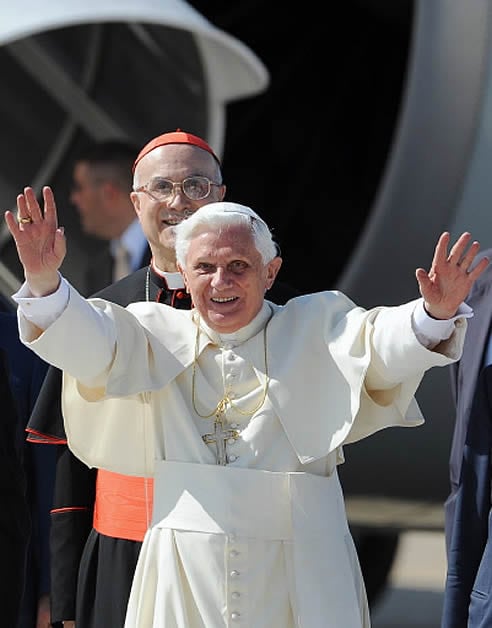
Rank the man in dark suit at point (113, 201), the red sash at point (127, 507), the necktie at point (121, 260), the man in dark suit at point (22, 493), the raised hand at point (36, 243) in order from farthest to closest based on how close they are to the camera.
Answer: the necktie at point (121, 260), the man in dark suit at point (113, 201), the man in dark suit at point (22, 493), the red sash at point (127, 507), the raised hand at point (36, 243)

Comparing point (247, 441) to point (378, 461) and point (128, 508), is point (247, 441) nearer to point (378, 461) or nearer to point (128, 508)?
point (128, 508)

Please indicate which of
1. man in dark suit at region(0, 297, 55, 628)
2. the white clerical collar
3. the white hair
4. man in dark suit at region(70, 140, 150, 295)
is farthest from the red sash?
man in dark suit at region(70, 140, 150, 295)

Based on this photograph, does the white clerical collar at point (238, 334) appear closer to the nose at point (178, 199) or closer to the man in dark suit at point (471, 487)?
the nose at point (178, 199)

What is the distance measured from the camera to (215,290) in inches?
80.1

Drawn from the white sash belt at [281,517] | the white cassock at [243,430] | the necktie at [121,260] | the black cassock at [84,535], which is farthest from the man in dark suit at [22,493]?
the necktie at [121,260]

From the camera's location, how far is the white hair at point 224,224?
2053 mm

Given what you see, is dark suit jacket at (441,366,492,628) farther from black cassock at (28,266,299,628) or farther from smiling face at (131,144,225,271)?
smiling face at (131,144,225,271)

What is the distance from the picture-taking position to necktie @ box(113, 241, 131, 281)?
13.4ft

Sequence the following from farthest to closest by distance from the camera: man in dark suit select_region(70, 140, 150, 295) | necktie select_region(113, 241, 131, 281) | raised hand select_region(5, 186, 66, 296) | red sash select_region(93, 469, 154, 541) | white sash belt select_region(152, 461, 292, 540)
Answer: necktie select_region(113, 241, 131, 281) → man in dark suit select_region(70, 140, 150, 295) → red sash select_region(93, 469, 154, 541) → white sash belt select_region(152, 461, 292, 540) → raised hand select_region(5, 186, 66, 296)

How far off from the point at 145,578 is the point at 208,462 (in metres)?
0.17

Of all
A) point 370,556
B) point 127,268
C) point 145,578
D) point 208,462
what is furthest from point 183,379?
point 370,556

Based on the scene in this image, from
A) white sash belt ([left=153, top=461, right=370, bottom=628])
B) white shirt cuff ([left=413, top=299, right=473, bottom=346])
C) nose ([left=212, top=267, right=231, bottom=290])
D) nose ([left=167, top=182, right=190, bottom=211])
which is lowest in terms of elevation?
white sash belt ([left=153, top=461, right=370, bottom=628])

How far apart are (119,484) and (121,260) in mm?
1811

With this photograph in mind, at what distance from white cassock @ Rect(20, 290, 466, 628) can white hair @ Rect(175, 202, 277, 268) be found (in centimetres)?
11
